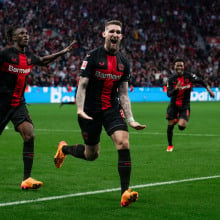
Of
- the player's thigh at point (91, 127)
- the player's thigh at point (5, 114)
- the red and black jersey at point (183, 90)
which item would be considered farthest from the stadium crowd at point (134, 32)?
the player's thigh at point (91, 127)

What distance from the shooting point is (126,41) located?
153 ft

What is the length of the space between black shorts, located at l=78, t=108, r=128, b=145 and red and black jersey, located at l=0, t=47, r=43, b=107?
46.7 inches

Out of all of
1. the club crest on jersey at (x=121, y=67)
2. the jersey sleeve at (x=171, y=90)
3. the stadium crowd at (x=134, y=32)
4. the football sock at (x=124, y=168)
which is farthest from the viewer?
the stadium crowd at (x=134, y=32)

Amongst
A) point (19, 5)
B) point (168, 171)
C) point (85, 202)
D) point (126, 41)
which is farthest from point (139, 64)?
point (85, 202)

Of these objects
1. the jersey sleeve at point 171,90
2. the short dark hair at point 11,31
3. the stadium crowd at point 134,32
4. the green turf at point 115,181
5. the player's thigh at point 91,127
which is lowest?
the green turf at point 115,181

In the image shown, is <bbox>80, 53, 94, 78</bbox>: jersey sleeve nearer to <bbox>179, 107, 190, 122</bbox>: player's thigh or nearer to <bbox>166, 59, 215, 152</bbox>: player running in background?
<bbox>166, 59, 215, 152</bbox>: player running in background

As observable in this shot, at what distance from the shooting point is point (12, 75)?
7.78m

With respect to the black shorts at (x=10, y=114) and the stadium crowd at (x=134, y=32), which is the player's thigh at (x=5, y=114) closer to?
the black shorts at (x=10, y=114)

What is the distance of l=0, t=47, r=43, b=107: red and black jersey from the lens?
7730 millimetres

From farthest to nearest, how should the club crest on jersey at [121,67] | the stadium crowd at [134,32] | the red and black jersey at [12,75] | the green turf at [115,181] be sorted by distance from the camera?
the stadium crowd at [134,32] < the red and black jersey at [12,75] < the club crest on jersey at [121,67] < the green turf at [115,181]

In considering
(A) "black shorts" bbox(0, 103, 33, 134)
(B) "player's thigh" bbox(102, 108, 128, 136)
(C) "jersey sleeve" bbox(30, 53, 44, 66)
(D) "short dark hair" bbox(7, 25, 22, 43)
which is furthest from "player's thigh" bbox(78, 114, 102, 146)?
(D) "short dark hair" bbox(7, 25, 22, 43)

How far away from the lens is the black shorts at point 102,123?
684 centimetres

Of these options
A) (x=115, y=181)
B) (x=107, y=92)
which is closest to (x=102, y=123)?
(x=107, y=92)

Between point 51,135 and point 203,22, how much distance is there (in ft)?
128
